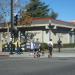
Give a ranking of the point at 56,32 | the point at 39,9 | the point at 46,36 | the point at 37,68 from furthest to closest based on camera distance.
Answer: the point at 39,9 < the point at 56,32 < the point at 46,36 < the point at 37,68

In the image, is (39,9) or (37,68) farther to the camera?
(39,9)

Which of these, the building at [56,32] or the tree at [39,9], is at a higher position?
the tree at [39,9]

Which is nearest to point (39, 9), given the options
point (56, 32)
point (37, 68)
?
point (56, 32)

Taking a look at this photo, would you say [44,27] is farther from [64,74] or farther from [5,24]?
[64,74]

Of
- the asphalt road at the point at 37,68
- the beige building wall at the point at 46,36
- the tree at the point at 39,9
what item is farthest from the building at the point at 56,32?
the asphalt road at the point at 37,68

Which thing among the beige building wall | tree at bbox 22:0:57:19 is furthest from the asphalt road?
tree at bbox 22:0:57:19

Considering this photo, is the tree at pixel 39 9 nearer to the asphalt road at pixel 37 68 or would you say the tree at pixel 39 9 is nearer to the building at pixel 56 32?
the building at pixel 56 32

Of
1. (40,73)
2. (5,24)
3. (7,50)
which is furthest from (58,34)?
(40,73)

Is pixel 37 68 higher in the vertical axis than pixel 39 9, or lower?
lower

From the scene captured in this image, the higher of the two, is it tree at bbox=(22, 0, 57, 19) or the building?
tree at bbox=(22, 0, 57, 19)

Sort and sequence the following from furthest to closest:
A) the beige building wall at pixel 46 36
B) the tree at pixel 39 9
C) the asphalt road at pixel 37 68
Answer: the tree at pixel 39 9 → the beige building wall at pixel 46 36 → the asphalt road at pixel 37 68

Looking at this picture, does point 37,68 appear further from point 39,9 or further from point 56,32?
point 39,9

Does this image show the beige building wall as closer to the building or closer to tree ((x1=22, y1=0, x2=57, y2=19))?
the building

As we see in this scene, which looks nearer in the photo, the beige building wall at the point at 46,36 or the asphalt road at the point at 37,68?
the asphalt road at the point at 37,68
